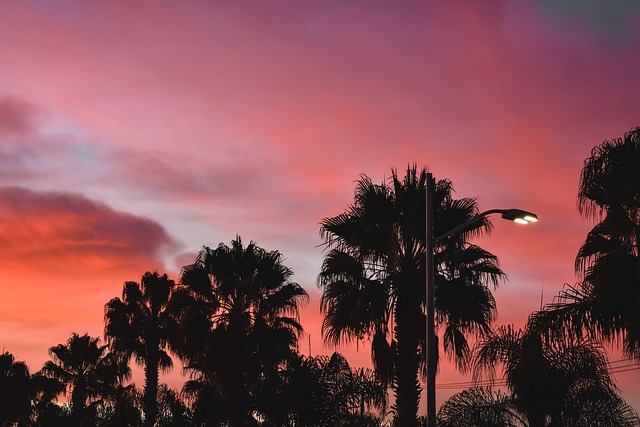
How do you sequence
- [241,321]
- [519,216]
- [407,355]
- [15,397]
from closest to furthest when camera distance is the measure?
[519,216]
[407,355]
[241,321]
[15,397]

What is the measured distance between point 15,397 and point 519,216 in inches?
2071

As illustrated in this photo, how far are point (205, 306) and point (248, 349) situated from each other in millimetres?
2870

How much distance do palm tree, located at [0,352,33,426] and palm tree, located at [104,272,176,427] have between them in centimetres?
1758

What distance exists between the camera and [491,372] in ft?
84.3

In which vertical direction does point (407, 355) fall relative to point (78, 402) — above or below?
above

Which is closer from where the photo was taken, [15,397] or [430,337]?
[430,337]

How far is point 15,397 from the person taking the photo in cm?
5950

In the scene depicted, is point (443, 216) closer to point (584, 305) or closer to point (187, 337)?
point (584, 305)

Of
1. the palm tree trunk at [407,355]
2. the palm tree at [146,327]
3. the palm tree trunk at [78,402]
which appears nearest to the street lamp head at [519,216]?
the palm tree trunk at [407,355]

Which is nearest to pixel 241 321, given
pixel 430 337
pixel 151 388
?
pixel 151 388

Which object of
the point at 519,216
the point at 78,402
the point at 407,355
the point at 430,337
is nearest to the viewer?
the point at 519,216

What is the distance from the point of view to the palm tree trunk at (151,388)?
142ft

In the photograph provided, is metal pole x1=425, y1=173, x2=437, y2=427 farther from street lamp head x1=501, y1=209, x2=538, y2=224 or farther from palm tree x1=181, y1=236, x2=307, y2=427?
palm tree x1=181, y1=236, x2=307, y2=427

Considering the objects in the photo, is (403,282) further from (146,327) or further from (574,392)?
(146,327)
